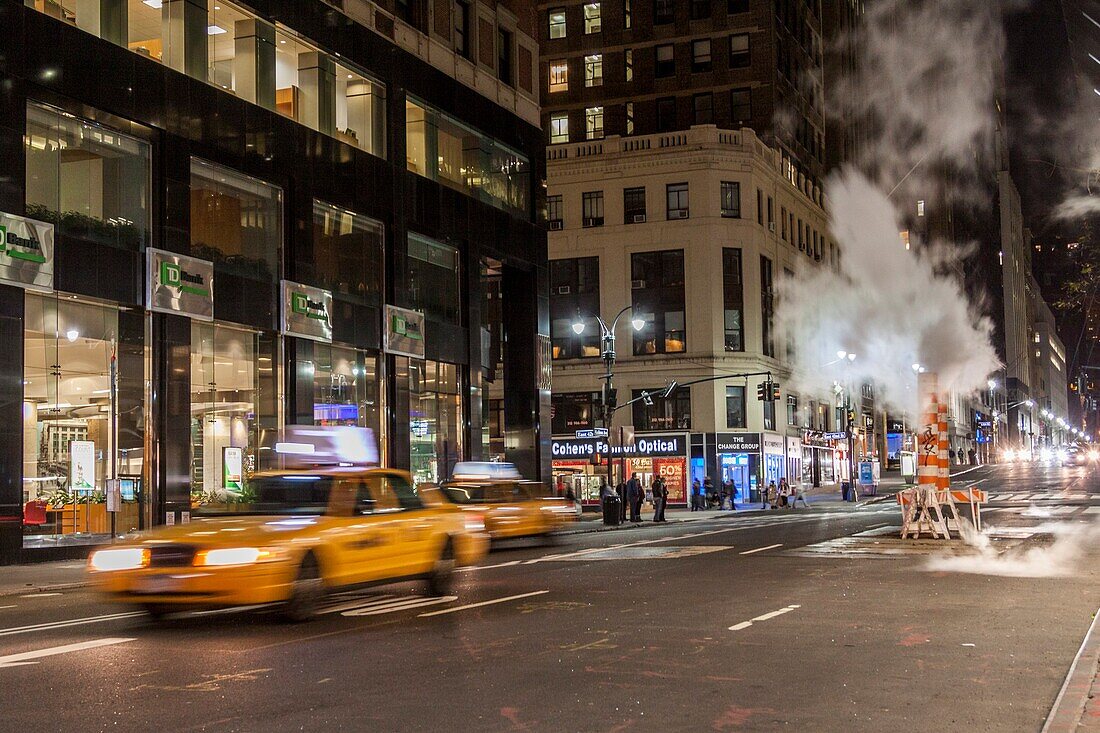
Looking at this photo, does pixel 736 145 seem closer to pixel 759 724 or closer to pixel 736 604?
pixel 736 604

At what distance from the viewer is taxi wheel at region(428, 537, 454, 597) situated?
15.1m

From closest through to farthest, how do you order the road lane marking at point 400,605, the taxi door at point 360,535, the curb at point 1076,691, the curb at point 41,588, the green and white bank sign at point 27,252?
the curb at point 1076,691
the taxi door at point 360,535
the road lane marking at point 400,605
the curb at point 41,588
the green and white bank sign at point 27,252

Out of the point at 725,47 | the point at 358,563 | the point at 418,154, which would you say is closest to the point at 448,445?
the point at 418,154

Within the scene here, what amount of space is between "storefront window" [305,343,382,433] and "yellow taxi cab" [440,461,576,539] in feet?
24.0

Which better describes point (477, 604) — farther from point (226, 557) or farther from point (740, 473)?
point (740, 473)

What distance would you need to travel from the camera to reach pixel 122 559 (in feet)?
40.0

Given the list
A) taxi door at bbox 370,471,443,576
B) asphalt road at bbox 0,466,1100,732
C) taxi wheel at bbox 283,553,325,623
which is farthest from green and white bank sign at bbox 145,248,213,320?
taxi wheel at bbox 283,553,325,623

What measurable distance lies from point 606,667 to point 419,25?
33.9 meters

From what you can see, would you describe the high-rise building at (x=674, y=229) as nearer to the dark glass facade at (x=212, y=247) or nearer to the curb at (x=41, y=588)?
the dark glass facade at (x=212, y=247)

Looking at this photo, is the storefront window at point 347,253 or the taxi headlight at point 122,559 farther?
the storefront window at point 347,253

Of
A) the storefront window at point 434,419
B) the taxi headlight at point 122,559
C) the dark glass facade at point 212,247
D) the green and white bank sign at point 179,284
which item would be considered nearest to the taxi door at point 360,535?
the taxi headlight at point 122,559

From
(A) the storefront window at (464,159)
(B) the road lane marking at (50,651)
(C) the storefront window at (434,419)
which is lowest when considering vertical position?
(B) the road lane marking at (50,651)

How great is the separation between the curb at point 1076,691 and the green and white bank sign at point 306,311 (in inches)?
994

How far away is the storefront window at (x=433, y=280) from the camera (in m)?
39.4
